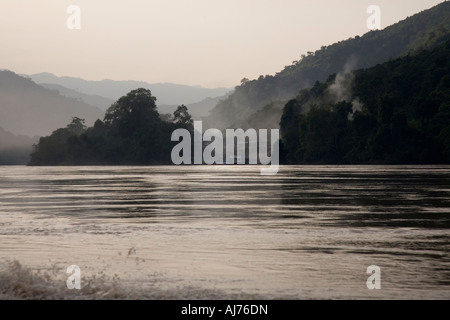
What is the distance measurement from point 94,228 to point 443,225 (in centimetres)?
1558

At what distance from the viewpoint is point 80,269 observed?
20.6 meters

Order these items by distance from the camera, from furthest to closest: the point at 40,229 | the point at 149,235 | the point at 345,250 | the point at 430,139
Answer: the point at 430,139, the point at 40,229, the point at 149,235, the point at 345,250

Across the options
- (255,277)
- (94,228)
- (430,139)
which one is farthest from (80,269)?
(430,139)

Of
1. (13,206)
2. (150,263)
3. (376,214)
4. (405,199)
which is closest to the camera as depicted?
(150,263)

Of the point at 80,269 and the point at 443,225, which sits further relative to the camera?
the point at 443,225

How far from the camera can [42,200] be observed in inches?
2028

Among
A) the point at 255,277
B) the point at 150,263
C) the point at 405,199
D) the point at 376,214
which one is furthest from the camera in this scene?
the point at 405,199
